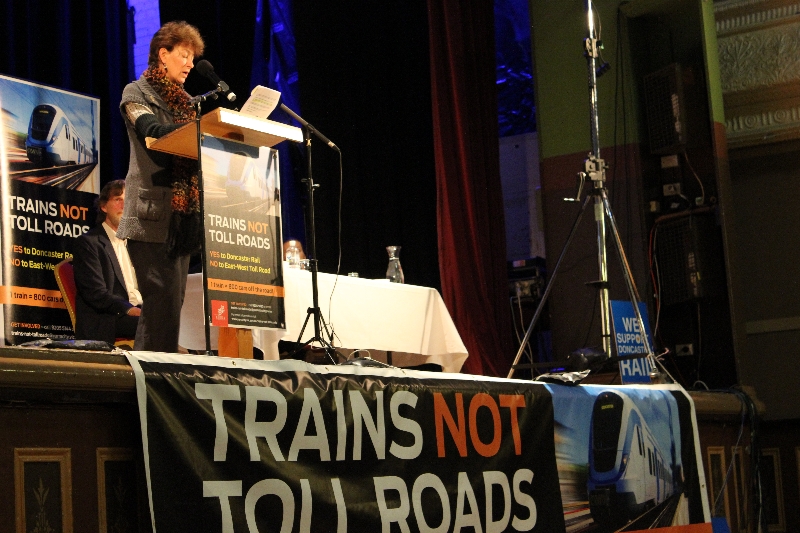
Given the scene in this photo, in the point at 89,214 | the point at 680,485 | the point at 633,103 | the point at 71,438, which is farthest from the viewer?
the point at 89,214

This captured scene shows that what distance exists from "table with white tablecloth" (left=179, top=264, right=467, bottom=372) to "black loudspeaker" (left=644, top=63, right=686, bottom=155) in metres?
1.38

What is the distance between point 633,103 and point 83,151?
305 cm

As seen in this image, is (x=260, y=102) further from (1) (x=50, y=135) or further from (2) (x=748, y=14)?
(2) (x=748, y=14)

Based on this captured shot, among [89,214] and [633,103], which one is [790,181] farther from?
[89,214]

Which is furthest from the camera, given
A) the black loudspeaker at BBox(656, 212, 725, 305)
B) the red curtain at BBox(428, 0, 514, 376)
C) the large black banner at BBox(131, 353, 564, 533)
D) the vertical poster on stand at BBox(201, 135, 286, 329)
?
the red curtain at BBox(428, 0, 514, 376)

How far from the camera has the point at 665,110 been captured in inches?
190

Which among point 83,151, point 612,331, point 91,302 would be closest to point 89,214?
point 83,151

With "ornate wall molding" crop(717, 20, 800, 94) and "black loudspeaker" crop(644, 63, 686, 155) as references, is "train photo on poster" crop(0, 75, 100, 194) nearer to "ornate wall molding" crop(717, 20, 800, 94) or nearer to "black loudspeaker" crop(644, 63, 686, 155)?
"black loudspeaker" crop(644, 63, 686, 155)

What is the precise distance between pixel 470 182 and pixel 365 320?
2.22m

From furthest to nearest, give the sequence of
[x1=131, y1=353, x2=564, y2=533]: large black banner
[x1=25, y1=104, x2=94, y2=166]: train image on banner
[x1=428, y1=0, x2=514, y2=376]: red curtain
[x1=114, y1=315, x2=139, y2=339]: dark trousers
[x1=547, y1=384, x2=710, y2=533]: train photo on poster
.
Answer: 1. [x1=428, y1=0, x2=514, y2=376]: red curtain
2. [x1=25, y1=104, x2=94, y2=166]: train image on banner
3. [x1=114, y1=315, x2=139, y2=339]: dark trousers
4. [x1=547, y1=384, x2=710, y2=533]: train photo on poster
5. [x1=131, y1=353, x2=564, y2=533]: large black banner

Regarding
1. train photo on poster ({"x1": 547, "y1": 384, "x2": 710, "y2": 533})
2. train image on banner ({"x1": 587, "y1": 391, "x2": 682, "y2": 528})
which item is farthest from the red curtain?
train image on banner ({"x1": 587, "y1": 391, "x2": 682, "y2": 528})

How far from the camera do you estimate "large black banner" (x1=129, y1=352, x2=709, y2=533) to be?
217 centimetres

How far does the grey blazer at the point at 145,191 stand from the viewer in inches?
112

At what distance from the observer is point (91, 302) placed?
14.6 ft
